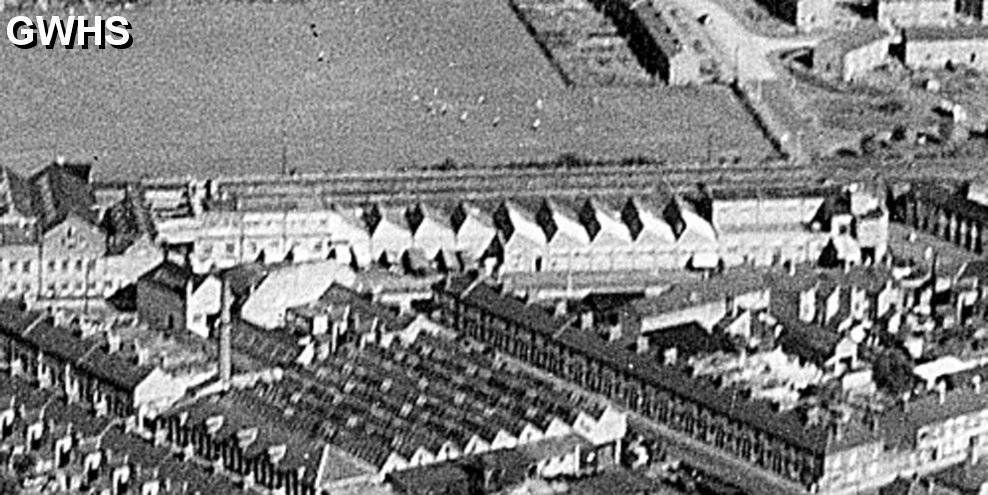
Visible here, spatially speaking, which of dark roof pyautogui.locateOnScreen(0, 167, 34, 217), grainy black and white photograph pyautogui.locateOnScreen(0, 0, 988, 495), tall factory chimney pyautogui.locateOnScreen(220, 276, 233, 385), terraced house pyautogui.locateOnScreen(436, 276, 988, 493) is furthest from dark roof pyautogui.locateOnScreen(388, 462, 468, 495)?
dark roof pyautogui.locateOnScreen(0, 167, 34, 217)

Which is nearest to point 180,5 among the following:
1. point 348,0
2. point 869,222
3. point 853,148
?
point 348,0

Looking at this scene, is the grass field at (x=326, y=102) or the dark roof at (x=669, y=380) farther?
the grass field at (x=326, y=102)

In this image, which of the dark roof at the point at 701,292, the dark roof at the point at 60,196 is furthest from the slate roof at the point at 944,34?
the dark roof at the point at 60,196

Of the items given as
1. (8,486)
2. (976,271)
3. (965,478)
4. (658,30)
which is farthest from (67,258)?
(658,30)

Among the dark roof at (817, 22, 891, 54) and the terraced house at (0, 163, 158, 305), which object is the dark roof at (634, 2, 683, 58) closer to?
the dark roof at (817, 22, 891, 54)

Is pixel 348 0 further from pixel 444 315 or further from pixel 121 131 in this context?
pixel 444 315

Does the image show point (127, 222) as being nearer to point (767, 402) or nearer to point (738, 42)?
point (767, 402)

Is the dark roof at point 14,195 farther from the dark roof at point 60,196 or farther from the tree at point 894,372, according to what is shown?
the tree at point 894,372
